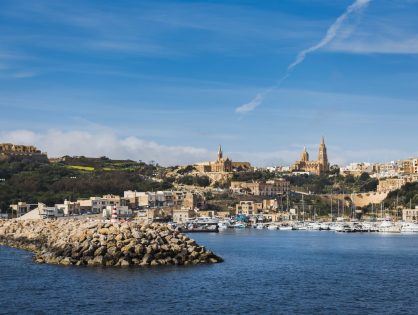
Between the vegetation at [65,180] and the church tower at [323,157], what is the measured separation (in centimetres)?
4519

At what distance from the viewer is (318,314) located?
22.6 meters

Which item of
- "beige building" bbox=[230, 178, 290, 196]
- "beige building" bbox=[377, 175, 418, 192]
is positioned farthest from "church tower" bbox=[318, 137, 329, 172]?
"beige building" bbox=[377, 175, 418, 192]

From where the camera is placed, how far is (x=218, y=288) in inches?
1078

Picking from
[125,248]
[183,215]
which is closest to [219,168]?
[183,215]

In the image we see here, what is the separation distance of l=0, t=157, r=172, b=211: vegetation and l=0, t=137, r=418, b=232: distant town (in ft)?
0.90

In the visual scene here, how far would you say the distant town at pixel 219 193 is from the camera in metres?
96.9

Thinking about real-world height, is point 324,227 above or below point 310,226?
below

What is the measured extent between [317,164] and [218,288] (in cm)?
14706

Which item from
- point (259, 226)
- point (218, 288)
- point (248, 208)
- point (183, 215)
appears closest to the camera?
point (218, 288)

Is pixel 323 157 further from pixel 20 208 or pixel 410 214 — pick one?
pixel 20 208

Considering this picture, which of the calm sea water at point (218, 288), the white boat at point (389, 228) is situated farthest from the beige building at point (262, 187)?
the calm sea water at point (218, 288)

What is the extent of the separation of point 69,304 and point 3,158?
114714 mm

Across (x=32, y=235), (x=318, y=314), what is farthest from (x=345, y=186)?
(x=318, y=314)

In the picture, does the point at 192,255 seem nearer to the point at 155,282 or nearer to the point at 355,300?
the point at 155,282
